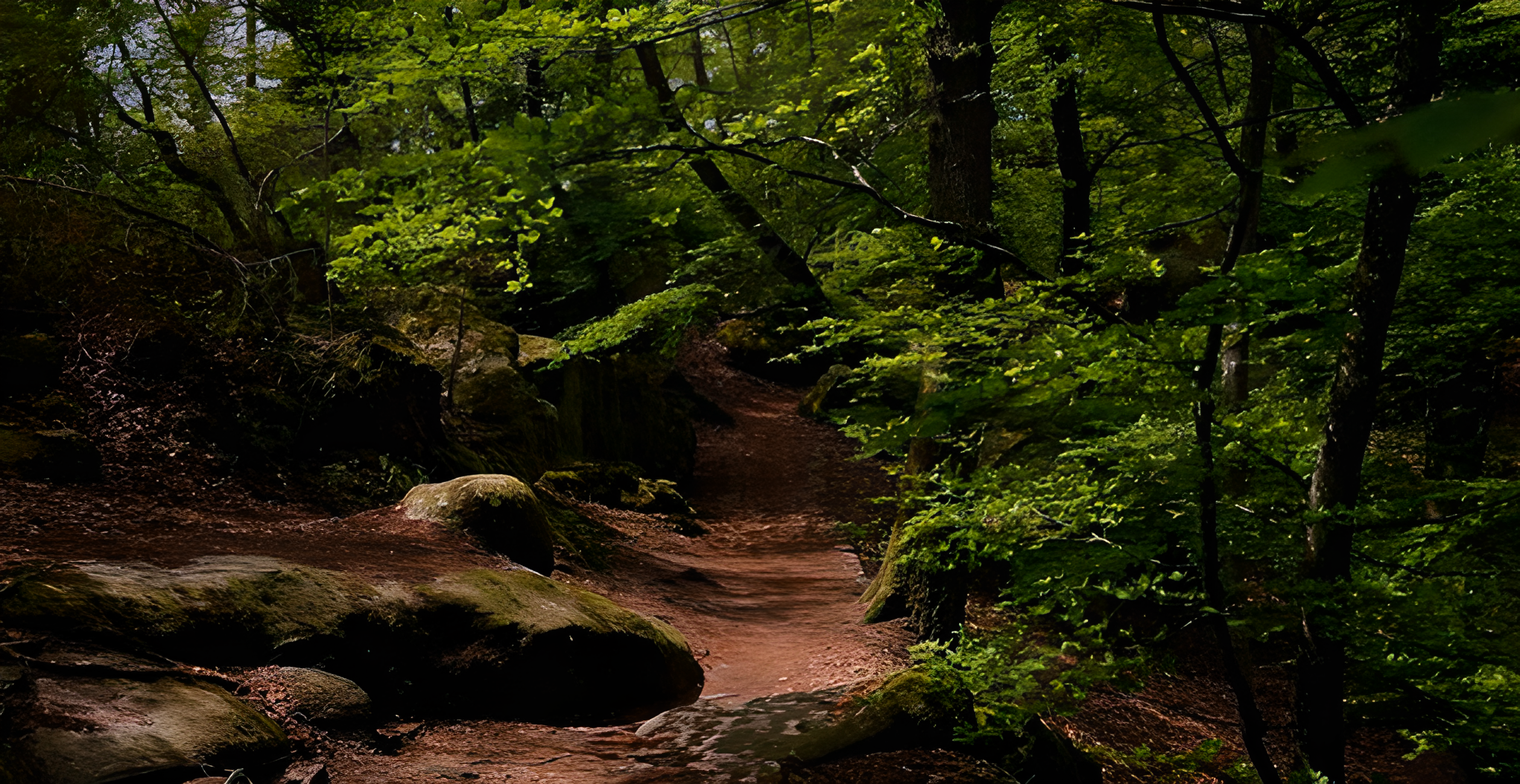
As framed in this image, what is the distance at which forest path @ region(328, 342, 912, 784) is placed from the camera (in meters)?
4.98

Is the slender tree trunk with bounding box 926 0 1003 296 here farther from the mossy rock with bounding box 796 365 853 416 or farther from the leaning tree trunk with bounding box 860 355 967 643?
the mossy rock with bounding box 796 365 853 416

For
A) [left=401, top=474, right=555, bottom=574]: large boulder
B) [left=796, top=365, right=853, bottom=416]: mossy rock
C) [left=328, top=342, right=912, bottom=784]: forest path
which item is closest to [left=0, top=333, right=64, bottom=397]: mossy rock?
[left=401, top=474, right=555, bottom=574]: large boulder

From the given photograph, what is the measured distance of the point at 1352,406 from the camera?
461cm

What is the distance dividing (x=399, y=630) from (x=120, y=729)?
6.37 feet

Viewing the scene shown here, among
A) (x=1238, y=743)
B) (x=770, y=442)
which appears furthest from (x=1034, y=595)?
(x=770, y=442)

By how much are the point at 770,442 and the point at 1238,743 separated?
11790 mm

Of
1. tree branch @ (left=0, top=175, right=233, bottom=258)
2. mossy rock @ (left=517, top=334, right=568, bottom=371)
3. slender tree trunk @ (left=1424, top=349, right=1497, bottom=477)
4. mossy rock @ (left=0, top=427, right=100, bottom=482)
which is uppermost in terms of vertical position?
tree branch @ (left=0, top=175, right=233, bottom=258)

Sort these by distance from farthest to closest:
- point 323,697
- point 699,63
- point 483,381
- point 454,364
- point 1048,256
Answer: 1. point 699,63
2. point 483,381
3. point 454,364
4. point 1048,256
5. point 323,697

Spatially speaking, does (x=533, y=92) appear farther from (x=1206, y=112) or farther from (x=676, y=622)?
(x=1206, y=112)

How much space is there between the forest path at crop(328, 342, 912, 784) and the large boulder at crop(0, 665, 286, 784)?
1.88ft

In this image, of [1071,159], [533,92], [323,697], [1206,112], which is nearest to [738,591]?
[323,697]

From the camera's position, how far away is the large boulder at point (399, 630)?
444 cm

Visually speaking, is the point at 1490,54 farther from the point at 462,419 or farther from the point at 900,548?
the point at 462,419

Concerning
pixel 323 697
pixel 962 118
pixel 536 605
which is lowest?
pixel 323 697
